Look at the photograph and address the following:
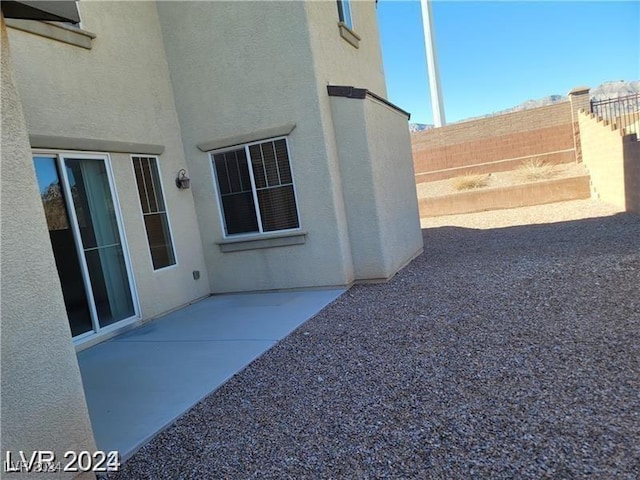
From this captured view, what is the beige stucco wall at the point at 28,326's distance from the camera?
8.21ft

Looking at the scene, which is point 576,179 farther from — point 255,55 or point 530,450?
point 530,450

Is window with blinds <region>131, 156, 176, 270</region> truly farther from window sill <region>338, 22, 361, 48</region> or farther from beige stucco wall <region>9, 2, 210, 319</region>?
window sill <region>338, 22, 361, 48</region>

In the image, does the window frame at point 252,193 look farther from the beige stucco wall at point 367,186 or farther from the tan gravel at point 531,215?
the tan gravel at point 531,215

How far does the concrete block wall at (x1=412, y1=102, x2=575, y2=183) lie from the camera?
57.8 ft

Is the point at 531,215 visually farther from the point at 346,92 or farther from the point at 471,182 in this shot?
the point at 346,92

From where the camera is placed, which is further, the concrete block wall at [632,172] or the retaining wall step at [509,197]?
the retaining wall step at [509,197]

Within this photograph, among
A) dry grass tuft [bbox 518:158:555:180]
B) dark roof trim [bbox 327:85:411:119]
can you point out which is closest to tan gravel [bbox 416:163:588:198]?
dry grass tuft [bbox 518:158:555:180]

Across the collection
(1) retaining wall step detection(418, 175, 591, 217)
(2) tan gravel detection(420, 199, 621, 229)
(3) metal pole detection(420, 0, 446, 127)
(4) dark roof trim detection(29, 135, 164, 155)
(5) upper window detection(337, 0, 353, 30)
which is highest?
(3) metal pole detection(420, 0, 446, 127)

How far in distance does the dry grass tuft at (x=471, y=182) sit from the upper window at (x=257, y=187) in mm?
11954

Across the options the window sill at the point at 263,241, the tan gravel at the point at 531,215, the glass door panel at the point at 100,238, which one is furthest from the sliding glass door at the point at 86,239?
the tan gravel at the point at 531,215

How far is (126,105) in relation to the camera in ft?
23.9

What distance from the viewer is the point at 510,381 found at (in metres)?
3.51

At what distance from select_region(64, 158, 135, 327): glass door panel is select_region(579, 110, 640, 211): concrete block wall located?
12091 mm

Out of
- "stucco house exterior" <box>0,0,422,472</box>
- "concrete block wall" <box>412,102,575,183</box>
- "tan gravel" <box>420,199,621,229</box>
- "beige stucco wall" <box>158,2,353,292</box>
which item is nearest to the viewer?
"stucco house exterior" <box>0,0,422,472</box>
